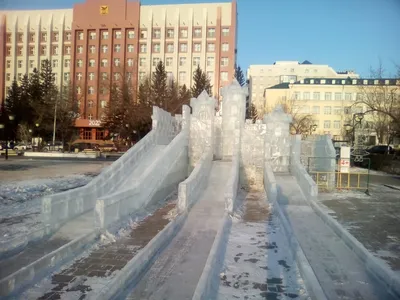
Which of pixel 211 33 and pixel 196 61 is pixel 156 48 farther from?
pixel 211 33

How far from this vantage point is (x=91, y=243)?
697 centimetres

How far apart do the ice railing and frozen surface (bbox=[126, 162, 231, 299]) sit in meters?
2.98

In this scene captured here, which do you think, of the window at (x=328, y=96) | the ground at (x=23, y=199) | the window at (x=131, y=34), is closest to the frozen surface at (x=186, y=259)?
the ground at (x=23, y=199)

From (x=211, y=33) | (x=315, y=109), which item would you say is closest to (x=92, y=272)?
(x=211, y=33)

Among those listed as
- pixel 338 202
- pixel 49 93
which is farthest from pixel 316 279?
pixel 49 93

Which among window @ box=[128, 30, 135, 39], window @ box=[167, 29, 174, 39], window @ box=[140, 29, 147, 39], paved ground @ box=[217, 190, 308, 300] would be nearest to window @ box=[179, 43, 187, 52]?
window @ box=[167, 29, 174, 39]

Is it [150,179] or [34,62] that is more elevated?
[34,62]

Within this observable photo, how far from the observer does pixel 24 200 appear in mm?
11414

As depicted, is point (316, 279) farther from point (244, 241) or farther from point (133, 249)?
point (133, 249)

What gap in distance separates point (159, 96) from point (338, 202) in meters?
39.6

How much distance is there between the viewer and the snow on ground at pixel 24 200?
8.20 m

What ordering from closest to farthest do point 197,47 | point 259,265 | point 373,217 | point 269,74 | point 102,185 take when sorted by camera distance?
point 259,265, point 373,217, point 102,185, point 197,47, point 269,74

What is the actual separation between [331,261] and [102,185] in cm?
746

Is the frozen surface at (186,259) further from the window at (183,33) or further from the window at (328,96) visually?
the window at (328,96)
